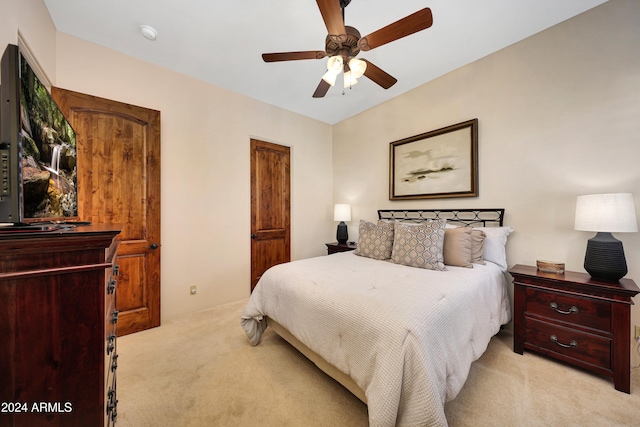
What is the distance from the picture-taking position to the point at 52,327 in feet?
2.13

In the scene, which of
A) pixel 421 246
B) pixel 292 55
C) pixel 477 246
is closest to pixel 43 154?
pixel 292 55

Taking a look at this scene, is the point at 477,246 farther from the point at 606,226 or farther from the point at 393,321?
the point at 393,321

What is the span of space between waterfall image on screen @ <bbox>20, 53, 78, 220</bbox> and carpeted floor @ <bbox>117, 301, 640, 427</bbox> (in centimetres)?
133

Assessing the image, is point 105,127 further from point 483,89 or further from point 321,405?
point 483,89

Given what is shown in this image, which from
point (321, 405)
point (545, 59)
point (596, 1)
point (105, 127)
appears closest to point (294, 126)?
point (105, 127)

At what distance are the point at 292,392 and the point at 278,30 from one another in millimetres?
2987

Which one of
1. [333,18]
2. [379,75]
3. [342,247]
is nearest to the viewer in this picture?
[333,18]

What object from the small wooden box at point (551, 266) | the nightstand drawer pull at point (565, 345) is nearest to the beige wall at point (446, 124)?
the small wooden box at point (551, 266)

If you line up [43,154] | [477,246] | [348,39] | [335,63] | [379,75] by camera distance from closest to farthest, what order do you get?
1. [43,154]
2. [348,39]
3. [335,63]
4. [379,75]
5. [477,246]

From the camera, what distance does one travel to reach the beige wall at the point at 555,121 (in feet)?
6.29

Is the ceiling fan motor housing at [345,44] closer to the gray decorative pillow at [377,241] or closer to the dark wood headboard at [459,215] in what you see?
the gray decorative pillow at [377,241]

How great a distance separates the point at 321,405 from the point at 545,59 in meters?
3.51

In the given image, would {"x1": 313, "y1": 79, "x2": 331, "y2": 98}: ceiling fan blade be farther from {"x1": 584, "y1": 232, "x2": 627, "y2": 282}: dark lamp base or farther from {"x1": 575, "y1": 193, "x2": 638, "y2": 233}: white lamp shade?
{"x1": 584, "y1": 232, "x2": 627, "y2": 282}: dark lamp base

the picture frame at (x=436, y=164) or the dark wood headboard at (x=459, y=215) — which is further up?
the picture frame at (x=436, y=164)
